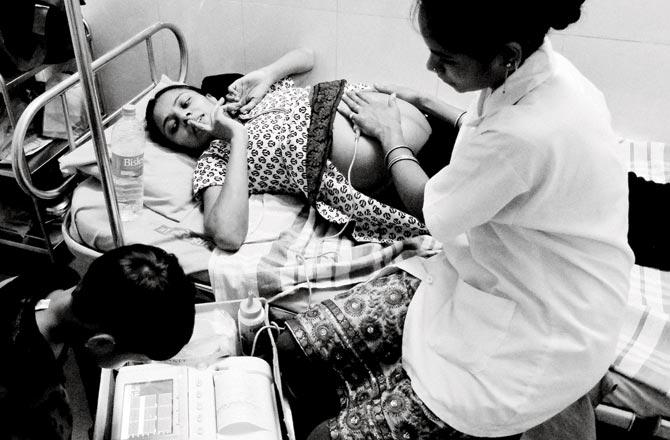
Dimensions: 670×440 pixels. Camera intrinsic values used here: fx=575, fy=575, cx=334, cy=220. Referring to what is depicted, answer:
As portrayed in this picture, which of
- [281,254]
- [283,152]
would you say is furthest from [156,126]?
[281,254]

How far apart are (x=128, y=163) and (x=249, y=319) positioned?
558 mm

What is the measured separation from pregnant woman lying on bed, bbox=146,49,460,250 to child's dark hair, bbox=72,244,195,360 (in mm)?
391

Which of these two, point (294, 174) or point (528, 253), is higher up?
point (528, 253)

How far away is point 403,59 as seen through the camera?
6.84ft

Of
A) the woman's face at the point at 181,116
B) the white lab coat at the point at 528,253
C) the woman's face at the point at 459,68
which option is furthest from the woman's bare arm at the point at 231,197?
the woman's face at the point at 459,68

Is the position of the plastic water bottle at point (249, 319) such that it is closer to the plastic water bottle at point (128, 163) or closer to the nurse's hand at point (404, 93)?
the plastic water bottle at point (128, 163)

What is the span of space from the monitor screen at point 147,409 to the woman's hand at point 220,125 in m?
0.78

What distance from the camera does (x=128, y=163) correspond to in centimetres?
156

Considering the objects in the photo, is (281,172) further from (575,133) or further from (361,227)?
(575,133)

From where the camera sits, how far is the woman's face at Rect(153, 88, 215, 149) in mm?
1804

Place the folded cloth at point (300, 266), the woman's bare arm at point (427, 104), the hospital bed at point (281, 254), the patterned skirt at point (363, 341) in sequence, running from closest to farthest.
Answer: the patterned skirt at point (363, 341) → the hospital bed at point (281, 254) → the folded cloth at point (300, 266) → the woman's bare arm at point (427, 104)

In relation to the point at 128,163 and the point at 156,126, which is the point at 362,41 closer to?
the point at 156,126

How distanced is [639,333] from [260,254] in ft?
3.16

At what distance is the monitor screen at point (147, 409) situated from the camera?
3.54 ft
